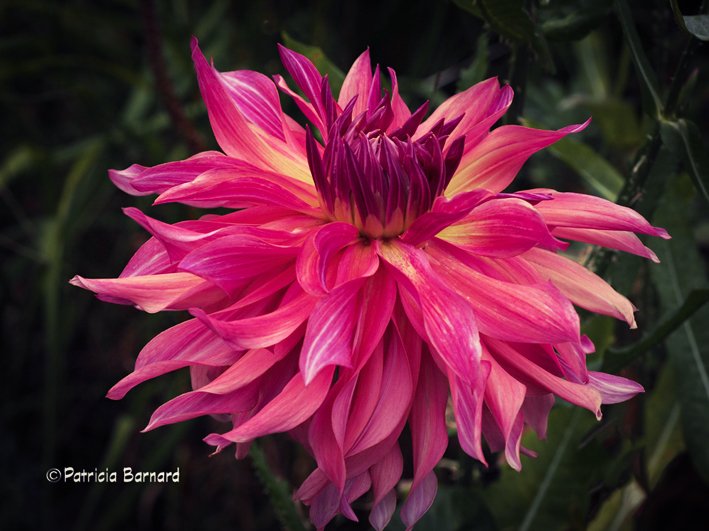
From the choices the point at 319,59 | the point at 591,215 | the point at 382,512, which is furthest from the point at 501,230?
the point at 319,59

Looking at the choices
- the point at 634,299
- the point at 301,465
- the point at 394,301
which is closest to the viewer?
the point at 394,301

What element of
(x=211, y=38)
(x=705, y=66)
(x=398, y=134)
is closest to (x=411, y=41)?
(x=211, y=38)

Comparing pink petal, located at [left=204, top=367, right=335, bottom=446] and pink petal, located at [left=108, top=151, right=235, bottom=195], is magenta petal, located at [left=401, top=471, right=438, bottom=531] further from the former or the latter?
pink petal, located at [left=108, top=151, right=235, bottom=195]

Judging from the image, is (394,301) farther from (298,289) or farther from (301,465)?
(301,465)

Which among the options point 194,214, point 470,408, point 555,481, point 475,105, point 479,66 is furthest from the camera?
point 194,214

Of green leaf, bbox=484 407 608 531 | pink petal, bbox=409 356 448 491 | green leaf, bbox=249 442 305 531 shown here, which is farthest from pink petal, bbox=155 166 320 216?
green leaf, bbox=484 407 608 531

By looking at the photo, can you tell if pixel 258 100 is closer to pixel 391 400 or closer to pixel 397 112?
pixel 397 112
